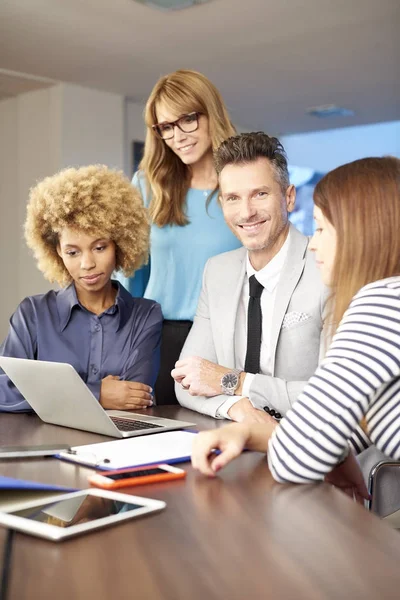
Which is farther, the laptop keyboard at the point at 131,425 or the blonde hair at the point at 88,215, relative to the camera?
the blonde hair at the point at 88,215

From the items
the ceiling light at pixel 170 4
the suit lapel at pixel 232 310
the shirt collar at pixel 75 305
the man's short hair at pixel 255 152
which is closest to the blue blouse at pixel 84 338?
the shirt collar at pixel 75 305

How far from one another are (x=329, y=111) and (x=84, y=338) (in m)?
6.98

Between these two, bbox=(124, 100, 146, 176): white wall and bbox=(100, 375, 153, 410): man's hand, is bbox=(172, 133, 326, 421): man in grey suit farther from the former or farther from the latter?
bbox=(124, 100, 146, 176): white wall

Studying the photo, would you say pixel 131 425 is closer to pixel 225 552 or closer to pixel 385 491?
pixel 385 491

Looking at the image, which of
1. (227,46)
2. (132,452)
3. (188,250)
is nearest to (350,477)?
(132,452)

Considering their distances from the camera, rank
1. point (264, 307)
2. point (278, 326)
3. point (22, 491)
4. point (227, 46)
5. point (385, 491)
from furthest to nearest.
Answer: point (227, 46), point (264, 307), point (278, 326), point (385, 491), point (22, 491)

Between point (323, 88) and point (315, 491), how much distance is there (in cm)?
696

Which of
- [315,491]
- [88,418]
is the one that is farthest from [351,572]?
[88,418]

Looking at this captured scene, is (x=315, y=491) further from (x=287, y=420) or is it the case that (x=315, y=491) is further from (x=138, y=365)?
(x=138, y=365)

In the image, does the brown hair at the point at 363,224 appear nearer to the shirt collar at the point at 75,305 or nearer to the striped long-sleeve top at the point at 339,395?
the striped long-sleeve top at the point at 339,395

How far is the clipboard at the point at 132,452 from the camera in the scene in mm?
1413

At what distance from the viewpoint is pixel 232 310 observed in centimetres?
238

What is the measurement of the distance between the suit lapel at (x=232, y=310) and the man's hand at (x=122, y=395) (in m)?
0.29

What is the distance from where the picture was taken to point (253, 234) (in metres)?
2.38
